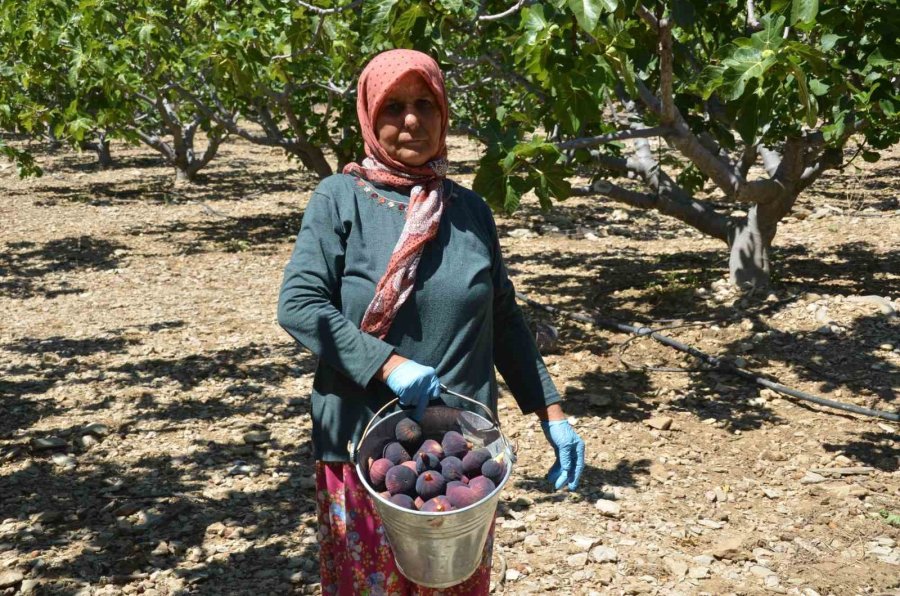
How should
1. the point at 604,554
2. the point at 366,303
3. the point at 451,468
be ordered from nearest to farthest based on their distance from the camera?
the point at 451,468
the point at 366,303
the point at 604,554

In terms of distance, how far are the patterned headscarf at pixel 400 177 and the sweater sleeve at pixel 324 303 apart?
0.25 ft

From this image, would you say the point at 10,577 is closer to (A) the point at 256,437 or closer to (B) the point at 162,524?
(B) the point at 162,524

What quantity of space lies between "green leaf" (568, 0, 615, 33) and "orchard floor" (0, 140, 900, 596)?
1.99m

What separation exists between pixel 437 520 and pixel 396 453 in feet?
0.62

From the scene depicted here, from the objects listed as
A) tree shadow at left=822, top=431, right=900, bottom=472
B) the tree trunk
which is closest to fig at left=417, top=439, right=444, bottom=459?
tree shadow at left=822, top=431, right=900, bottom=472

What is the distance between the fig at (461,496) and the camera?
73.9 inches

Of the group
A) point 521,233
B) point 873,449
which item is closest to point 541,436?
point 873,449

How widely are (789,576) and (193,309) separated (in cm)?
537

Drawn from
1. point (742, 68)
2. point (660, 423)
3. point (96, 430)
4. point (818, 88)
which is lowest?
point (96, 430)

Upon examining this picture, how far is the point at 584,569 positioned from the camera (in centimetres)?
357

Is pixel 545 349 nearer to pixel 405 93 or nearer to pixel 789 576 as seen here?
pixel 789 576

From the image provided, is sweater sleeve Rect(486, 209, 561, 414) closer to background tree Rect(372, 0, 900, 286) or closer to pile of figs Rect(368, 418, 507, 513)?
pile of figs Rect(368, 418, 507, 513)

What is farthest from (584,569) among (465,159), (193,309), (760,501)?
(465,159)

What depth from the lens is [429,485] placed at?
189 cm
